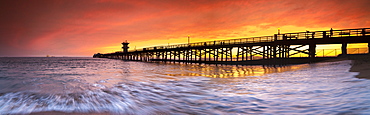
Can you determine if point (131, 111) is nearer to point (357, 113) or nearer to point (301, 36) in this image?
point (357, 113)

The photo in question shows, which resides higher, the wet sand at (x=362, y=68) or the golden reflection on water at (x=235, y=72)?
the wet sand at (x=362, y=68)

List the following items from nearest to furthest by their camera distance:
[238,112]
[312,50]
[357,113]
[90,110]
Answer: [357,113], [238,112], [90,110], [312,50]

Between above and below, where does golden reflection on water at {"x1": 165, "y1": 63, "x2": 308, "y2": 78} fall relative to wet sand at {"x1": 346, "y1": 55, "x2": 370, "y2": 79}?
below

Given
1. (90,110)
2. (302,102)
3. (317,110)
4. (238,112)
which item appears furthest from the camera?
(90,110)

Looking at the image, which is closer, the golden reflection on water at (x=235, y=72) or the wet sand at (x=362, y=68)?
the wet sand at (x=362, y=68)

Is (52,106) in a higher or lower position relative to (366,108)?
lower

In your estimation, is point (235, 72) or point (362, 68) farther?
point (235, 72)

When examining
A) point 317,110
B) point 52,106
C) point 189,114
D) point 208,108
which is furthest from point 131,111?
point 317,110

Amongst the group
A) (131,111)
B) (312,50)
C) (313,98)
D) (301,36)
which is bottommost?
(131,111)

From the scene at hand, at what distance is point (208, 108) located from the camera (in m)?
5.24

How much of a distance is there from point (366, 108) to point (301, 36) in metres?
22.2

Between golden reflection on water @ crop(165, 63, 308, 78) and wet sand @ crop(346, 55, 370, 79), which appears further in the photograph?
golden reflection on water @ crop(165, 63, 308, 78)

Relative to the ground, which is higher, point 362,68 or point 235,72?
point 362,68

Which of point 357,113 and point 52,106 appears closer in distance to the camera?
point 357,113
